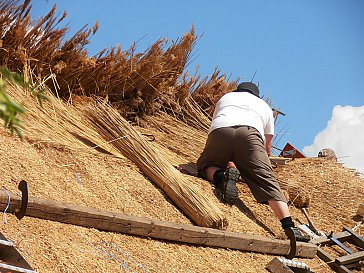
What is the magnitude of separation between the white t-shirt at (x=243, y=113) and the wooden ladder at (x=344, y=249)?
40.1 inches

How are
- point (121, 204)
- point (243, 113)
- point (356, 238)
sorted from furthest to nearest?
1. point (356, 238)
2. point (243, 113)
3. point (121, 204)

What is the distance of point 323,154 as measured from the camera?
7410 mm

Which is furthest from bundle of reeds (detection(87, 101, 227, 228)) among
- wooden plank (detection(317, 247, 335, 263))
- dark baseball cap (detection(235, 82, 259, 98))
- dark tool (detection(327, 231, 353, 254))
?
dark tool (detection(327, 231, 353, 254))

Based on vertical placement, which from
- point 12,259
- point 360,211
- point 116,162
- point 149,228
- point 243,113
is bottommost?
point 12,259

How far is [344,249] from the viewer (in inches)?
212

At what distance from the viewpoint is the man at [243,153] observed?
16.8 feet

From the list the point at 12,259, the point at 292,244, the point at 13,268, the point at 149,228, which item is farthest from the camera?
the point at 292,244

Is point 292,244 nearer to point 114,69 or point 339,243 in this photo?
point 339,243

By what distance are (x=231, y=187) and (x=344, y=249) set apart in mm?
1108

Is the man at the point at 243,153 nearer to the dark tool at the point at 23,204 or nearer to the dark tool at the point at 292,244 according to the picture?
the dark tool at the point at 292,244

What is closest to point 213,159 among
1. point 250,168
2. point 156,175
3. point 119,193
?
point 250,168

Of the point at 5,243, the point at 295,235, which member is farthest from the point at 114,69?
the point at 5,243

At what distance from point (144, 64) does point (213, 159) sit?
52.5 inches

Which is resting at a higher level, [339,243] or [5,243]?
[339,243]
